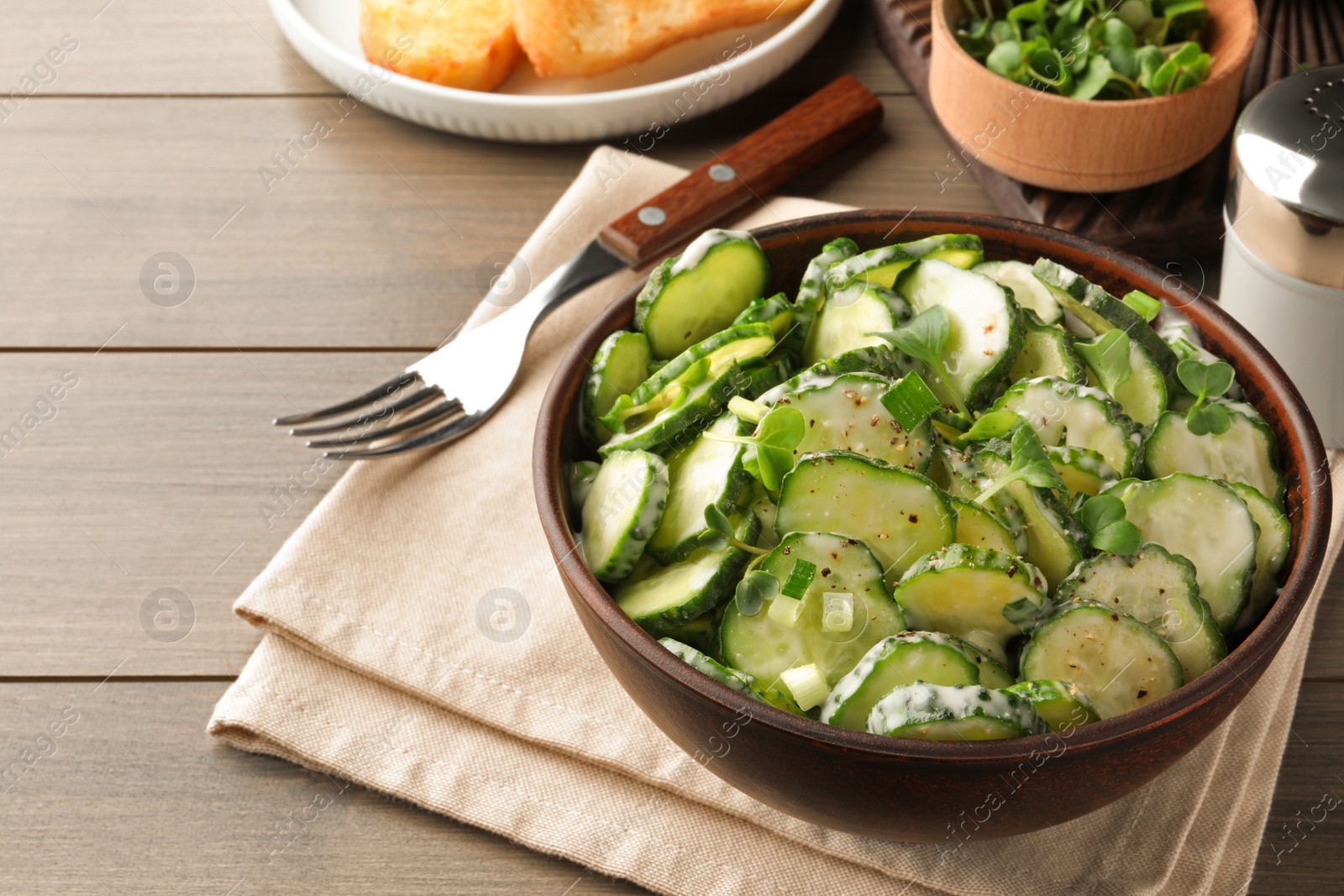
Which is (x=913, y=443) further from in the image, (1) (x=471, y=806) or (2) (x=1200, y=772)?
(1) (x=471, y=806)

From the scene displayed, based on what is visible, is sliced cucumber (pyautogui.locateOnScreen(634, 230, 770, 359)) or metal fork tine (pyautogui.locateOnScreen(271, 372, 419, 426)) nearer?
sliced cucumber (pyautogui.locateOnScreen(634, 230, 770, 359))

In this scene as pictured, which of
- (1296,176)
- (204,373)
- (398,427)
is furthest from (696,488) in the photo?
→ (204,373)

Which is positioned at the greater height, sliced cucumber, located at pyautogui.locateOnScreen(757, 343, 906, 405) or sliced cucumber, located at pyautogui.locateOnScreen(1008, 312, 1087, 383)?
sliced cucumber, located at pyautogui.locateOnScreen(757, 343, 906, 405)

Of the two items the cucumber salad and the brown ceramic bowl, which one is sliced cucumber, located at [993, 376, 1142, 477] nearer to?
the cucumber salad

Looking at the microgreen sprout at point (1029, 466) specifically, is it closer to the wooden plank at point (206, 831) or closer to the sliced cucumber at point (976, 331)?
the sliced cucumber at point (976, 331)

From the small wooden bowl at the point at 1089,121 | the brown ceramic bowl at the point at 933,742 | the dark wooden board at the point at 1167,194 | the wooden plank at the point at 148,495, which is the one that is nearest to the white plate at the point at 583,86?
the dark wooden board at the point at 1167,194

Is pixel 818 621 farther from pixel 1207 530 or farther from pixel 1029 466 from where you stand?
pixel 1207 530

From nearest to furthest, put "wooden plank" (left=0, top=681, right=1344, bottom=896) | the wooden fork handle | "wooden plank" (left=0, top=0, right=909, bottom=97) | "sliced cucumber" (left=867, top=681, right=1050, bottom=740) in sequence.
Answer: "sliced cucumber" (left=867, top=681, right=1050, bottom=740) < "wooden plank" (left=0, top=681, right=1344, bottom=896) < the wooden fork handle < "wooden plank" (left=0, top=0, right=909, bottom=97)

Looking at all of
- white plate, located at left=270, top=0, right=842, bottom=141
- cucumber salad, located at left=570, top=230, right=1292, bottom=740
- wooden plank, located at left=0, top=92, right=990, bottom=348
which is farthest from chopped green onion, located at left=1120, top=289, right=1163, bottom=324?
white plate, located at left=270, top=0, right=842, bottom=141

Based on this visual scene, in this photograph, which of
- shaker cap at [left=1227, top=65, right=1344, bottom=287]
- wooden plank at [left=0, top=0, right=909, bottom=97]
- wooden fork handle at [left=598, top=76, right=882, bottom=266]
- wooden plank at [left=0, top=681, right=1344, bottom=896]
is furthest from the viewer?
wooden plank at [left=0, top=0, right=909, bottom=97]
